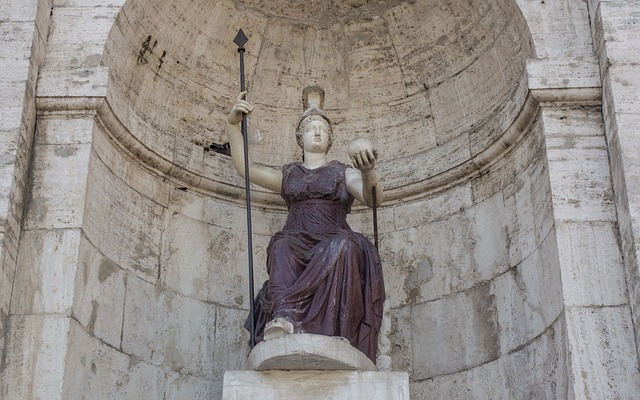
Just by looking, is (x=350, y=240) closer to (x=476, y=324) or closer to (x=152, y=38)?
(x=476, y=324)

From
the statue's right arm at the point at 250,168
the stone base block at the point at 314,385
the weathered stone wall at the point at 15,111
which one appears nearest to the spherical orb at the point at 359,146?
the statue's right arm at the point at 250,168

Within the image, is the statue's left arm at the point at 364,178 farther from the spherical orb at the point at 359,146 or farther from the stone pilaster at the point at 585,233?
the stone pilaster at the point at 585,233

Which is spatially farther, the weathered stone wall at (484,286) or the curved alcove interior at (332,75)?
the curved alcove interior at (332,75)

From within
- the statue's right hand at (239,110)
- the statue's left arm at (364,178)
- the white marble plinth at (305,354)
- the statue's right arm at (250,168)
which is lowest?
the white marble plinth at (305,354)

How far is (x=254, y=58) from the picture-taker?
9.30m

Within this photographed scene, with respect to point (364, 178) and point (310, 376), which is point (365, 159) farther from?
point (310, 376)

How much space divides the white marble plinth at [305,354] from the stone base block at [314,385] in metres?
0.05

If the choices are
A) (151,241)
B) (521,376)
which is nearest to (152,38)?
(151,241)

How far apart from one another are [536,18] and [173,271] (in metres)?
3.27

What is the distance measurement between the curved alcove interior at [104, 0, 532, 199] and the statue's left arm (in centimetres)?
126

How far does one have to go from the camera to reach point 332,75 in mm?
9492

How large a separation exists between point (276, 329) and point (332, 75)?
3492 mm

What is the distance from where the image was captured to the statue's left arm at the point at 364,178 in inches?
277

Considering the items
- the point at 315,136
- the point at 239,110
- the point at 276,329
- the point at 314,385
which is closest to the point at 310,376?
the point at 314,385
